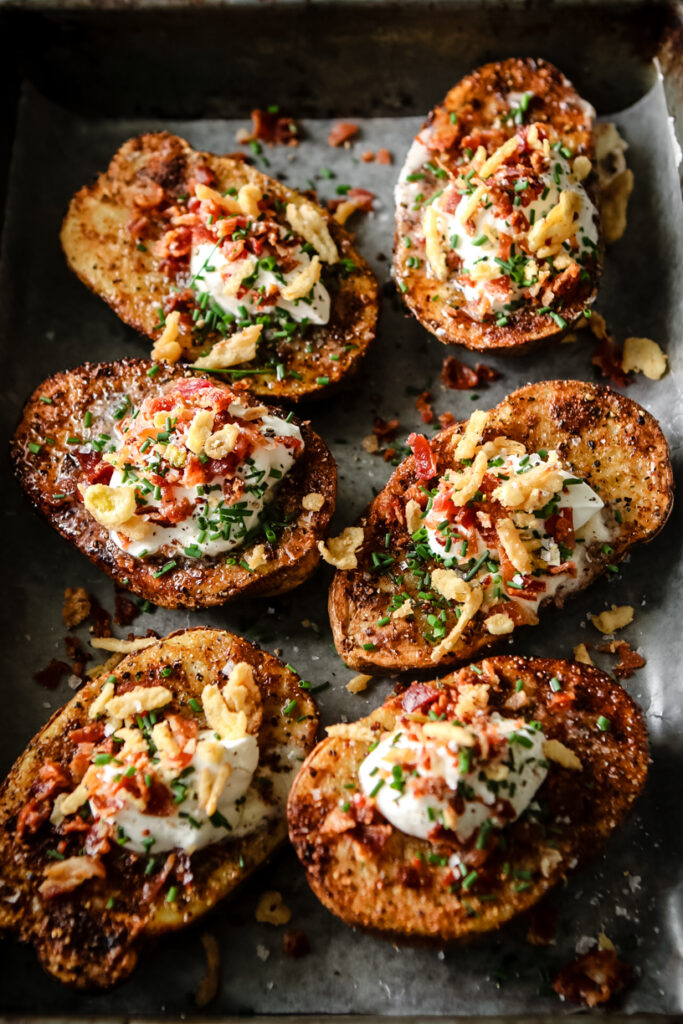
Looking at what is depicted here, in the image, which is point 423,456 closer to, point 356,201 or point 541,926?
point 356,201

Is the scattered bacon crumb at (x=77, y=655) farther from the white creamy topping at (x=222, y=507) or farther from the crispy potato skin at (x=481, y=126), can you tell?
the crispy potato skin at (x=481, y=126)

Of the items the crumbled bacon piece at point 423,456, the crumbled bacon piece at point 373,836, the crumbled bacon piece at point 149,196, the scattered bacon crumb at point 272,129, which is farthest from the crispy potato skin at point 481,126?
the crumbled bacon piece at point 373,836

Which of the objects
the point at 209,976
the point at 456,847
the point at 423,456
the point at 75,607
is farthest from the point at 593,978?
the point at 75,607

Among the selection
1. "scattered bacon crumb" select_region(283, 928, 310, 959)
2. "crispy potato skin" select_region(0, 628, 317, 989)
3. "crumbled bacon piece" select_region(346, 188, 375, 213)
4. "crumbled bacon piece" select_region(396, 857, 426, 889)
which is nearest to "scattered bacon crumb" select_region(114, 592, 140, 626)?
"crispy potato skin" select_region(0, 628, 317, 989)

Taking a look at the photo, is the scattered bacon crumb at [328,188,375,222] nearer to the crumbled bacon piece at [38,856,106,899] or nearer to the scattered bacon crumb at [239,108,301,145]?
the scattered bacon crumb at [239,108,301,145]

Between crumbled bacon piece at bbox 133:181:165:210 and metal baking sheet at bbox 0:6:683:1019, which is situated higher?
crumbled bacon piece at bbox 133:181:165:210

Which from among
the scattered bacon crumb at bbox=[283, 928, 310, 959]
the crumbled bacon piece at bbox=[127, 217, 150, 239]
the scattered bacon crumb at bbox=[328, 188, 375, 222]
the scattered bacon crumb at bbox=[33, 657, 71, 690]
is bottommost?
the scattered bacon crumb at bbox=[283, 928, 310, 959]
